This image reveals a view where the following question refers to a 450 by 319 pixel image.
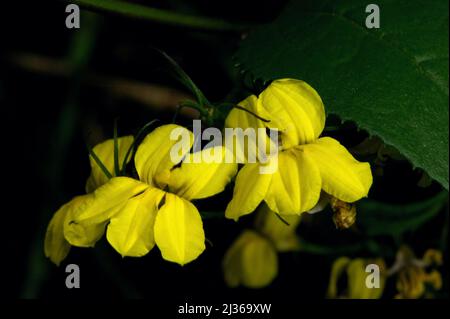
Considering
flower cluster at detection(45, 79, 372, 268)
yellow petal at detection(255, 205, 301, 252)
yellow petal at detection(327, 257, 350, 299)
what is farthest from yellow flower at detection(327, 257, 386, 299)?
flower cluster at detection(45, 79, 372, 268)

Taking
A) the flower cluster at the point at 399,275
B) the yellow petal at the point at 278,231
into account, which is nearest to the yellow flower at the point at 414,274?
the flower cluster at the point at 399,275

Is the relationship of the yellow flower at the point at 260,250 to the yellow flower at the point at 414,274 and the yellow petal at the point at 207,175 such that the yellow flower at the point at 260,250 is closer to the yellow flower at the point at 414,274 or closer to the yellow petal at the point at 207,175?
the yellow flower at the point at 414,274

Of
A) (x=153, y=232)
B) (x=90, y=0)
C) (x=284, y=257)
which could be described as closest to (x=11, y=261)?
(x=284, y=257)

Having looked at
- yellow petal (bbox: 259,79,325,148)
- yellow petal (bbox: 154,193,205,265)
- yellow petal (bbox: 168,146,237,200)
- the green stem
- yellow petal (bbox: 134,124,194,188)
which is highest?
the green stem

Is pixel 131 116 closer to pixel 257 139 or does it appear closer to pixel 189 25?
pixel 189 25

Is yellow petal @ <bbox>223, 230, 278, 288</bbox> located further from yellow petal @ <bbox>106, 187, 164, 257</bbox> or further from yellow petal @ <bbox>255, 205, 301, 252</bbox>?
yellow petal @ <bbox>106, 187, 164, 257</bbox>
